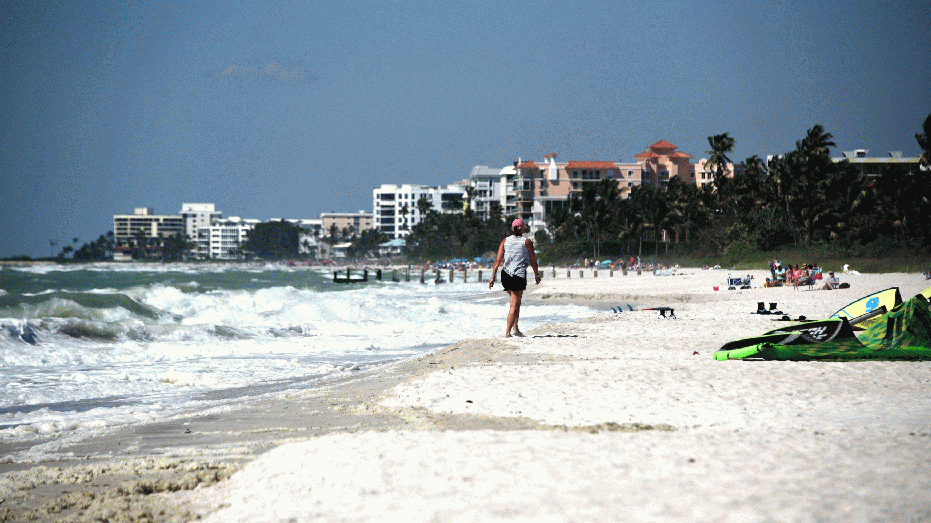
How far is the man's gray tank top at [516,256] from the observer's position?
33.8 feet

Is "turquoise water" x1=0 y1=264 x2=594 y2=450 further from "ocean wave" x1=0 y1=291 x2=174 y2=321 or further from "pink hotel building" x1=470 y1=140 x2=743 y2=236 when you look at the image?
"pink hotel building" x1=470 y1=140 x2=743 y2=236

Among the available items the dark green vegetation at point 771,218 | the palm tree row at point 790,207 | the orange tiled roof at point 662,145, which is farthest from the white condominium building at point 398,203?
the palm tree row at point 790,207

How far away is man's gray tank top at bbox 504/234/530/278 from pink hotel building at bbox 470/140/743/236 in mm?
92168

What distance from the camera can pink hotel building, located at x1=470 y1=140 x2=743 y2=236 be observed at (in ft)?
347

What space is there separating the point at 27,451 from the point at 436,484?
3446mm

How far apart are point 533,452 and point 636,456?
54 cm

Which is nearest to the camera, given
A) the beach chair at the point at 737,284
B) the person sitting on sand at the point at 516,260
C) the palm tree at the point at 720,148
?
the person sitting on sand at the point at 516,260

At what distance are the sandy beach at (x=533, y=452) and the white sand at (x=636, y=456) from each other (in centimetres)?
1

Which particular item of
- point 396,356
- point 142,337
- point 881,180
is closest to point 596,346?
point 396,356

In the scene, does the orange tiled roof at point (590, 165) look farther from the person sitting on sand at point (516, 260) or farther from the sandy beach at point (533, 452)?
the sandy beach at point (533, 452)

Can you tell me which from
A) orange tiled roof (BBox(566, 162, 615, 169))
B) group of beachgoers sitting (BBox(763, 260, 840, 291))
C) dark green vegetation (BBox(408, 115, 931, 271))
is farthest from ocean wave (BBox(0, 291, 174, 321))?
orange tiled roof (BBox(566, 162, 615, 169))

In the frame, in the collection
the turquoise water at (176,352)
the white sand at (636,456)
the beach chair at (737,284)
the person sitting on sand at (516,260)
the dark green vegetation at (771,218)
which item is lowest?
the turquoise water at (176,352)

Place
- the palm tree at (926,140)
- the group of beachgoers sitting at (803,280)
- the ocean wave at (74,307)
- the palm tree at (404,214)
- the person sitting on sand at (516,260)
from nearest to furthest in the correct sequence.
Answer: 1. the person sitting on sand at (516,260)
2. the ocean wave at (74,307)
3. the group of beachgoers sitting at (803,280)
4. the palm tree at (926,140)
5. the palm tree at (404,214)

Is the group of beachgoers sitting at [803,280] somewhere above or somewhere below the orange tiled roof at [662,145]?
below
